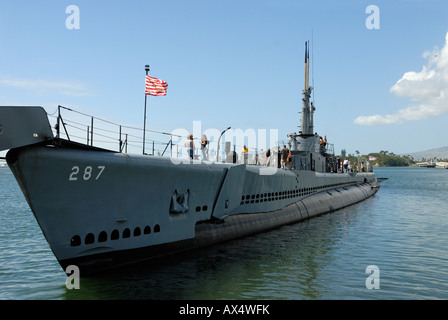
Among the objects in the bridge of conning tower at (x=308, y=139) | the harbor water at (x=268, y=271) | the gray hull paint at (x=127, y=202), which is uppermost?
the bridge of conning tower at (x=308, y=139)

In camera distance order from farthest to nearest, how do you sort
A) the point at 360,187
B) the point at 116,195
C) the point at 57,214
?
the point at 360,187 → the point at 116,195 → the point at 57,214

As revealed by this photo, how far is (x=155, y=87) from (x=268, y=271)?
7132 millimetres

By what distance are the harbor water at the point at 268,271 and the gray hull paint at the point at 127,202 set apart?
52 centimetres

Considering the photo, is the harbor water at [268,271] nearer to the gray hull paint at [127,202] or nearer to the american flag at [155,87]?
the gray hull paint at [127,202]

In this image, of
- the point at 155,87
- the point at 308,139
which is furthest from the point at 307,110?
the point at 155,87

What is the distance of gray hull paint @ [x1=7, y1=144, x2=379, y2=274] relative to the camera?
7199 mm

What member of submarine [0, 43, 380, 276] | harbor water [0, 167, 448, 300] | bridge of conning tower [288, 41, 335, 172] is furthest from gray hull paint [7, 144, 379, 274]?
bridge of conning tower [288, 41, 335, 172]

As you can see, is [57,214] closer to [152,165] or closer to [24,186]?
[24,186]

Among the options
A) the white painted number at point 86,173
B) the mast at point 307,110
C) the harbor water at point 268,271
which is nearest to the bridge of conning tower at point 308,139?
the mast at point 307,110

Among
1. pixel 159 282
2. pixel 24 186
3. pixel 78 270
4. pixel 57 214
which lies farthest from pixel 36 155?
pixel 159 282

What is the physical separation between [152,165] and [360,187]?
26.8 m

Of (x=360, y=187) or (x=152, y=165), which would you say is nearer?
(x=152, y=165)

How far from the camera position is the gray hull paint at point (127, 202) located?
720 cm
